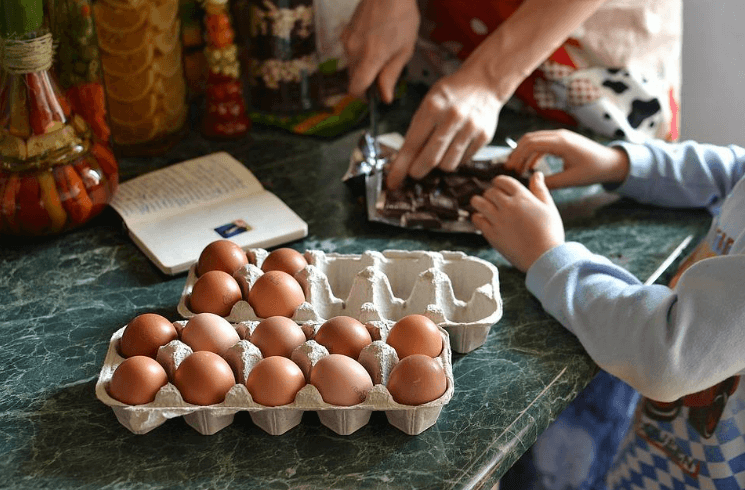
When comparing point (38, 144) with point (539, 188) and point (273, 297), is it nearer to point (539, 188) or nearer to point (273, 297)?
point (273, 297)

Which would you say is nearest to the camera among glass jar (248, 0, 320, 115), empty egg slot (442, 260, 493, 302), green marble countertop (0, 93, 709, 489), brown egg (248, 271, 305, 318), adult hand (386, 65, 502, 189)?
green marble countertop (0, 93, 709, 489)

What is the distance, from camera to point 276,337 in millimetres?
1018

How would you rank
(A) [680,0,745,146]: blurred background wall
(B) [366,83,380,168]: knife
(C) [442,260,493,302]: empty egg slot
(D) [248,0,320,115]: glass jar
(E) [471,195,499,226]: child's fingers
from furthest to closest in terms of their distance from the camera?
1. (A) [680,0,745,146]: blurred background wall
2. (D) [248,0,320,115]: glass jar
3. (B) [366,83,380,168]: knife
4. (E) [471,195,499,226]: child's fingers
5. (C) [442,260,493,302]: empty egg slot

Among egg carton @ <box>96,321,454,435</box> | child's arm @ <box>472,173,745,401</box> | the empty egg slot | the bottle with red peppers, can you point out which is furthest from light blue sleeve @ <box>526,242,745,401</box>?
the bottle with red peppers

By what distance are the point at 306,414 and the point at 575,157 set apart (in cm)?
73

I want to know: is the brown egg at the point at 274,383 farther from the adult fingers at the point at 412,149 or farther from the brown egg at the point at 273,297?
the adult fingers at the point at 412,149

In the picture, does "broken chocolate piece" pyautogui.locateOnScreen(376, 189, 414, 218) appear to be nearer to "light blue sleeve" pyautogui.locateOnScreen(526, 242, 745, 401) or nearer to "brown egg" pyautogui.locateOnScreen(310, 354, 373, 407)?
"light blue sleeve" pyautogui.locateOnScreen(526, 242, 745, 401)

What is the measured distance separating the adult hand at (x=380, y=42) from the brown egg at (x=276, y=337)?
68 cm

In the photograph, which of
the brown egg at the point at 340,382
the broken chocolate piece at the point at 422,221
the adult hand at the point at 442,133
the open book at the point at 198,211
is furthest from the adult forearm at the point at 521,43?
the brown egg at the point at 340,382

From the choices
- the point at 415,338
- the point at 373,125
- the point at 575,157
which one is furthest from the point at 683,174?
the point at 415,338

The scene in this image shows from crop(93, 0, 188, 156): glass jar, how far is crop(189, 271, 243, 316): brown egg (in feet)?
1.92

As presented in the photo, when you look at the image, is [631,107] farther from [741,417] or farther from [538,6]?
[741,417]

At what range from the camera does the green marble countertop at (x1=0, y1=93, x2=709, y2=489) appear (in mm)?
941

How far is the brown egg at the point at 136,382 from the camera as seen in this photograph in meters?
0.95
